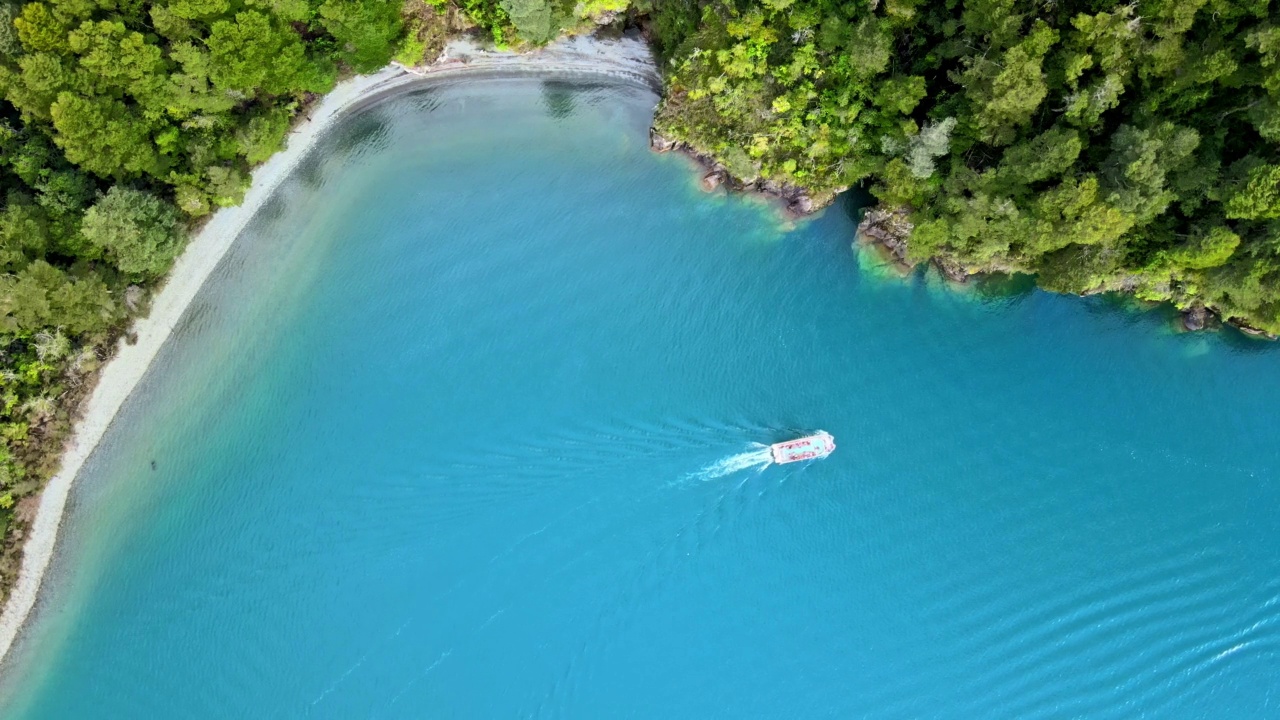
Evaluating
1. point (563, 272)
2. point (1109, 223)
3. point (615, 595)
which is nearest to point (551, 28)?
point (563, 272)

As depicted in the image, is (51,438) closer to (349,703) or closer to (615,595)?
(349,703)

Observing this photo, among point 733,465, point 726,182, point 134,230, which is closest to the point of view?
point 134,230

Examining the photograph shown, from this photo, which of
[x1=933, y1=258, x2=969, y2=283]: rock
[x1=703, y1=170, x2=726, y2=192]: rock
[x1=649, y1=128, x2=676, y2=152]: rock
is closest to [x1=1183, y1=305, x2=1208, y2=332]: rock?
[x1=933, y1=258, x2=969, y2=283]: rock

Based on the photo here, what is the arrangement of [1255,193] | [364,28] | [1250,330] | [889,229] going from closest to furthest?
[1255,193]
[364,28]
[1250,330]
[889,229]

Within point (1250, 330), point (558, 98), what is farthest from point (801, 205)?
point (1250, 330)

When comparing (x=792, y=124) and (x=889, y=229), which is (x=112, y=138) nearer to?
(x=792, y=124)

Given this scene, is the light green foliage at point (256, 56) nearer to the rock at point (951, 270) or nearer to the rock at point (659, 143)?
the rock at point (659, 143)

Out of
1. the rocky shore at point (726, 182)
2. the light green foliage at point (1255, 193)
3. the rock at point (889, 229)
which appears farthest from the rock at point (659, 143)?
the light green foliage at point (1255, 193)
